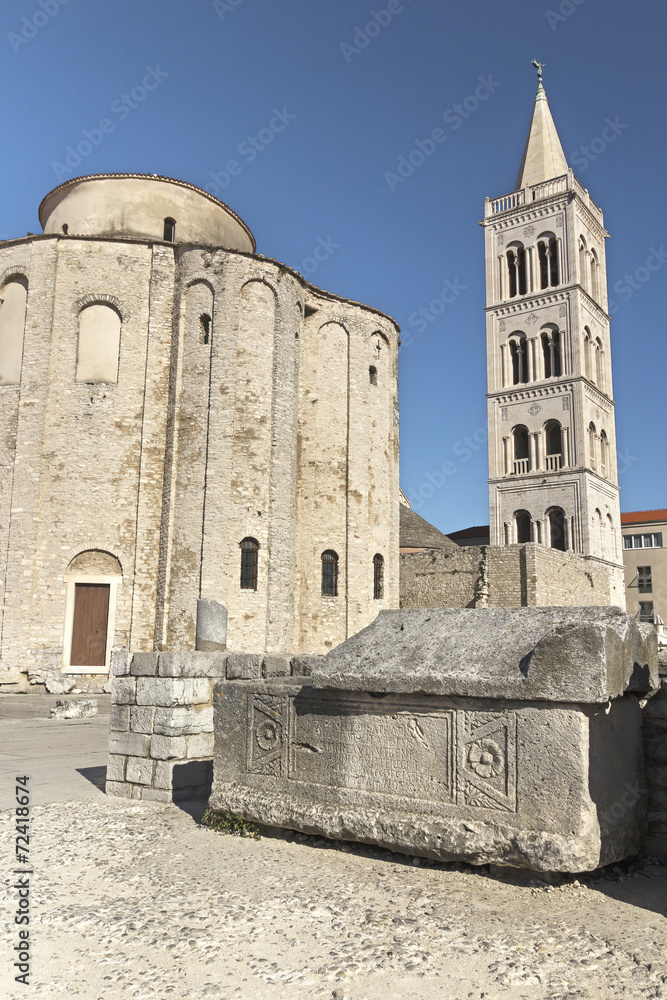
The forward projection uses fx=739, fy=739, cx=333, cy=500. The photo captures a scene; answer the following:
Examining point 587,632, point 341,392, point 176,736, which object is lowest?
point 176,736

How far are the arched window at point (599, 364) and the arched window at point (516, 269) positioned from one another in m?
5.16

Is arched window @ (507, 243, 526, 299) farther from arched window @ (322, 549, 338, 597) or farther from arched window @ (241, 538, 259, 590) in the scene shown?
arched window @ (241, 538, 259, 590)

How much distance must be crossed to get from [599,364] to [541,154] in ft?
41.6

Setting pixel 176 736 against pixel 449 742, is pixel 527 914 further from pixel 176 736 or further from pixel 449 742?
pixel 176 736

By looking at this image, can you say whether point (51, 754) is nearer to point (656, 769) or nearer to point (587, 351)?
point (656, 769)

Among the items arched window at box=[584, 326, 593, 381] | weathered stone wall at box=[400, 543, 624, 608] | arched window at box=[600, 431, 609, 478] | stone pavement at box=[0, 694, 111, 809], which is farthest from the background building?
stone pavement at box=[0, 694, 111, 809]

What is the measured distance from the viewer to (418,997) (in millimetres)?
2717

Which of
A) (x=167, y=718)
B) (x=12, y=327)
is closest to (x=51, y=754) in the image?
(x=167, y=718)

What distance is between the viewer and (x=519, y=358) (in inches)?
1629

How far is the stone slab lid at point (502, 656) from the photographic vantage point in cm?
372

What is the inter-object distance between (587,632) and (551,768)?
27.8 inches

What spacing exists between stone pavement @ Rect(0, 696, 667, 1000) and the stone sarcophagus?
0.64 feet

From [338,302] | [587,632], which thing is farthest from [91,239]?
[587,632]

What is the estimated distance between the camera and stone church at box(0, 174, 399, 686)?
18.2 meters
